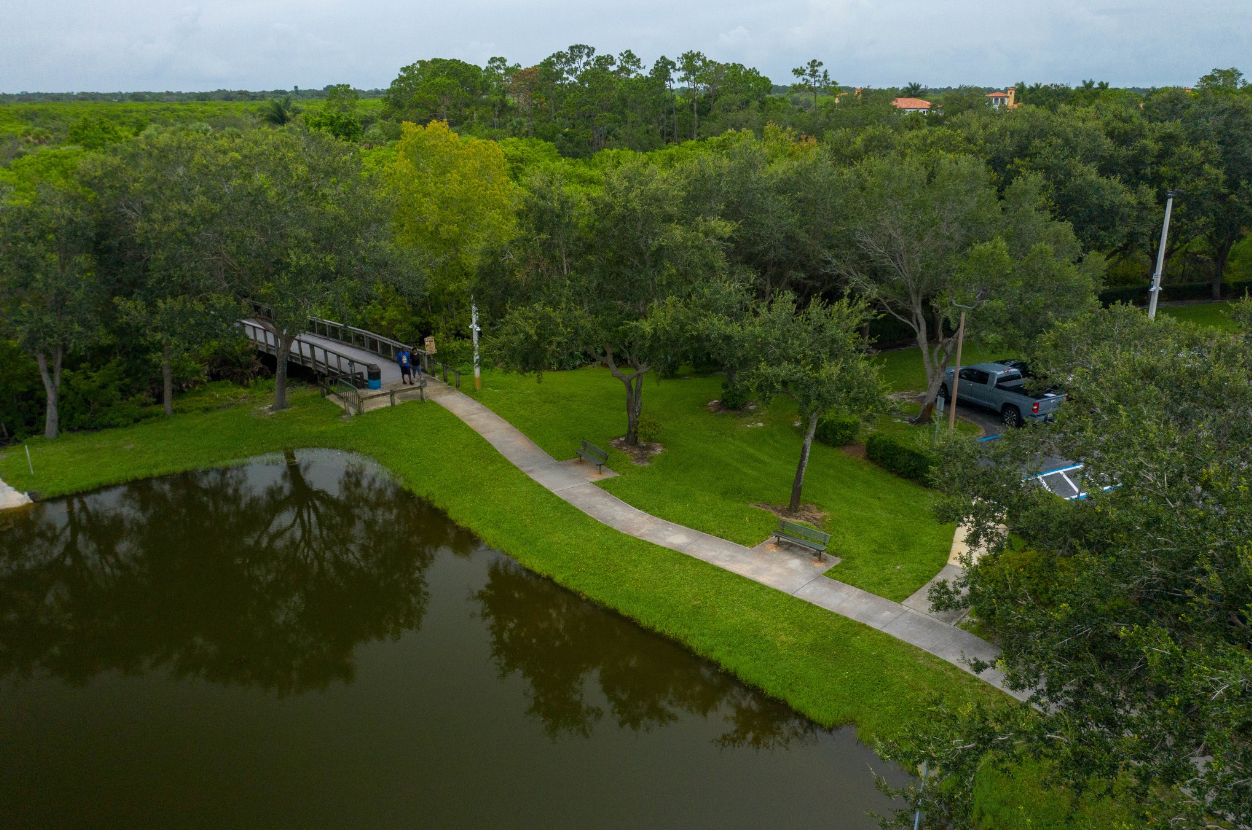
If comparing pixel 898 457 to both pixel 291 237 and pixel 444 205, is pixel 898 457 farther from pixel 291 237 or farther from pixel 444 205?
pixel 444 205

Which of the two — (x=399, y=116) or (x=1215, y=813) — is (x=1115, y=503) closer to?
(x=1215, y=813)

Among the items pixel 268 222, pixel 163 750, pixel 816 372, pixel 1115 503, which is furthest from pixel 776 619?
pixel 268 222

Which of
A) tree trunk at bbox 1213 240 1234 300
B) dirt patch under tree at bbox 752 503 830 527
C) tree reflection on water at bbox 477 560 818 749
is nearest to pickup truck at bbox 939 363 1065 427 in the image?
dirt patch under tree at bbox 752 503 830 527

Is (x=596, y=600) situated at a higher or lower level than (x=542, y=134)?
lower

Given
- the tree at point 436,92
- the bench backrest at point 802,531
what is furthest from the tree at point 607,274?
the tree at point 436,92

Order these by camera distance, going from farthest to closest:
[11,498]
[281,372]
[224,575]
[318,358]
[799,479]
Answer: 1. [318,358]
2. [281,372]
3. [11,498]
4. [799,479]
5. [224,575]

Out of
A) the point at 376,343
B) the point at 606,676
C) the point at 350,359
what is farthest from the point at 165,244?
the point at 606,676
